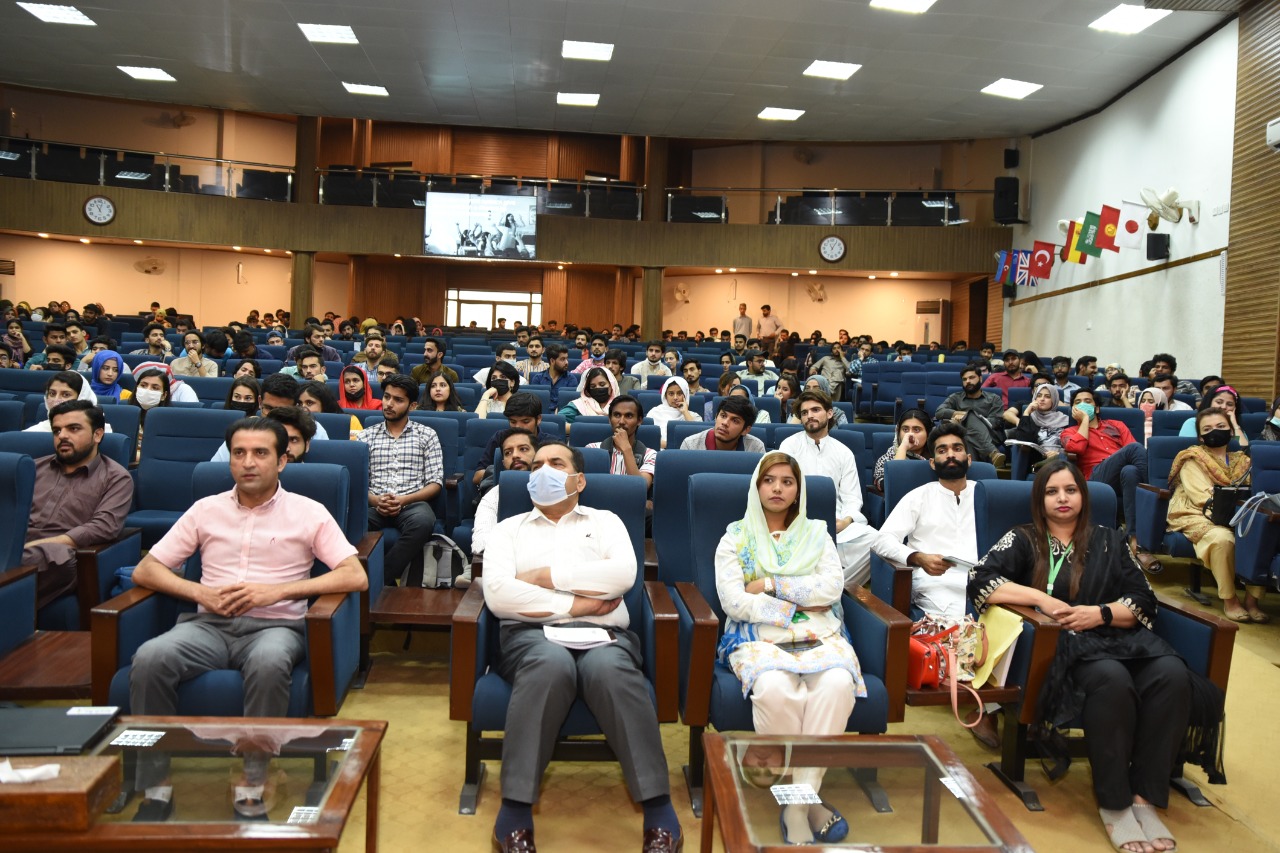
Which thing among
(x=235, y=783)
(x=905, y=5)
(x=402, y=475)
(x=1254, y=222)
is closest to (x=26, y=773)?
(x=235, y=783)

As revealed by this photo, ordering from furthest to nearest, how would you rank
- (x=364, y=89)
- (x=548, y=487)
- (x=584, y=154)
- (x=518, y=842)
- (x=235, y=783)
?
(x=584, y=154), (x=364, y=89), (x=548, y=487), (x=518, y=842), (x=235, y=783)

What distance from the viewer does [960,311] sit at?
16.8 metres

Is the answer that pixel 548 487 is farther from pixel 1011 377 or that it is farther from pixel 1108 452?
pixel 1011 377

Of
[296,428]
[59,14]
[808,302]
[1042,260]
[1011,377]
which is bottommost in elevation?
[296,428]

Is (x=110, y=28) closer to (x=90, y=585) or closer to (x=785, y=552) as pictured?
(x=90, y=585)

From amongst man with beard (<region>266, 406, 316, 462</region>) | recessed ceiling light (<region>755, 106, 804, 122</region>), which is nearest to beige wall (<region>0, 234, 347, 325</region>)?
recessed ceiling light (<region>755, 106, 804, 122</region>)

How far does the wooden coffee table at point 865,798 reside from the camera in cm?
181

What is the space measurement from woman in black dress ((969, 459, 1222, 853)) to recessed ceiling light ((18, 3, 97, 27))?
12.5 meters

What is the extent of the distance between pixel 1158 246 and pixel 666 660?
32.1 ft

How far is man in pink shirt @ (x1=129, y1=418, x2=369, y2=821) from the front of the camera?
7.96 ft

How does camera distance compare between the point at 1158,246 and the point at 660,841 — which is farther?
the point at 1158,246

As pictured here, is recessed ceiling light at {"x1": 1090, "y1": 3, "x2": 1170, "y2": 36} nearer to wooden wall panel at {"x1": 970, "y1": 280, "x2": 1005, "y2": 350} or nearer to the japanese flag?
the japanese flag

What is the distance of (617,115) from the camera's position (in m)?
14.7

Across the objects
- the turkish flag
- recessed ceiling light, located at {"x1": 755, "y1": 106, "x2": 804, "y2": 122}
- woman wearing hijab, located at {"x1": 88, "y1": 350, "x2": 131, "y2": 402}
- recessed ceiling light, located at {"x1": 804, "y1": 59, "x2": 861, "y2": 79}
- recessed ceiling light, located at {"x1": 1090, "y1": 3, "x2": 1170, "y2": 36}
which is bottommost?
woman wearing hijab, located at {"x1": 88, "y1": 350, "x2": 131, "y2": 402}
